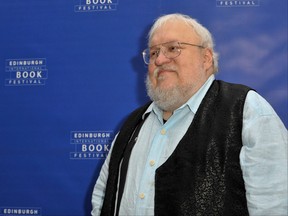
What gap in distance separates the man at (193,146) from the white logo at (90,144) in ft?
1.62

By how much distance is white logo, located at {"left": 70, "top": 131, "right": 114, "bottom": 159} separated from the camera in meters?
2.00

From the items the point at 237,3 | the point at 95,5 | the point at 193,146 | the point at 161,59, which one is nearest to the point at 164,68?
the point at 161,59

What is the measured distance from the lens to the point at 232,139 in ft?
3.81

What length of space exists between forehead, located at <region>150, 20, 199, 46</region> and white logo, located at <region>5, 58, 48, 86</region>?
34.7 inches

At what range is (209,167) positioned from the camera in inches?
45.8

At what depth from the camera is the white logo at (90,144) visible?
2.00 metres

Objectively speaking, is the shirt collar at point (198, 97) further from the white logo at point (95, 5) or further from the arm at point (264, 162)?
the white logo at point (95, 5)

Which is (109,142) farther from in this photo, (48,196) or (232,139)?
(232,139)

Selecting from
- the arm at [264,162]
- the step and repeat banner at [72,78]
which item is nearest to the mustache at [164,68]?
the arm at [264,162]

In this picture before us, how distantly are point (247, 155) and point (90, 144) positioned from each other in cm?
105

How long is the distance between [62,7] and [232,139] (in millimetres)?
1301

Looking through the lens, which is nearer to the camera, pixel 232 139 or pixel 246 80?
pixel 232 139

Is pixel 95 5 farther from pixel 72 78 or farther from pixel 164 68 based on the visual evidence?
pixel 164 68

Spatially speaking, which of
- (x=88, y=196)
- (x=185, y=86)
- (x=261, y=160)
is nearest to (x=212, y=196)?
(x=261, y=160)
